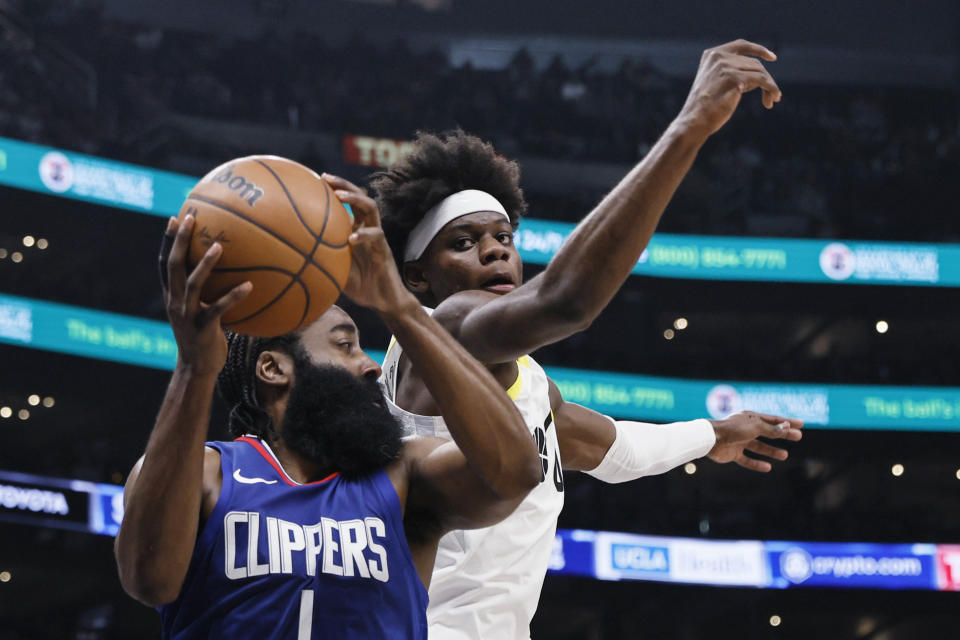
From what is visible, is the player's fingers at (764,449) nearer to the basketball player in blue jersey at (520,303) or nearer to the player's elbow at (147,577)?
the basketball player in blue jersey at (520,303)

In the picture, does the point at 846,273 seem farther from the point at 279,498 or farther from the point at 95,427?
the point at 279,498

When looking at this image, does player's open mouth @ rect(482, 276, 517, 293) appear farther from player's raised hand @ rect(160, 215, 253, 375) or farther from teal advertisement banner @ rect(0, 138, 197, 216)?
teal advertisement banner @ rect(0, 138, 197, 216)

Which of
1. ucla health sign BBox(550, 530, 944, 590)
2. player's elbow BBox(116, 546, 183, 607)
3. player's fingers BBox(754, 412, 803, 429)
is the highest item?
ucla health sign BBox(550, 530, 944, 590)

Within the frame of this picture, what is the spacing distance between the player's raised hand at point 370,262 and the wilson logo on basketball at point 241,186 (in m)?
0.17

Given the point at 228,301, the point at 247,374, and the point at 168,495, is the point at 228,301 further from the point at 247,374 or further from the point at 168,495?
the point at 247,374

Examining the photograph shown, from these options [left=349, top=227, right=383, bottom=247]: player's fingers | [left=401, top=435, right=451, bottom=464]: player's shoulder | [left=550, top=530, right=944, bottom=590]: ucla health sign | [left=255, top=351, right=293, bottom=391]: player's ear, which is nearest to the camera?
[left=349, top=227, right=383, bottom=247]: player's fingers

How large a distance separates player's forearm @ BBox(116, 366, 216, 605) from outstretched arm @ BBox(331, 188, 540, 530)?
1.22 ft

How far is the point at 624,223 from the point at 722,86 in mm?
410

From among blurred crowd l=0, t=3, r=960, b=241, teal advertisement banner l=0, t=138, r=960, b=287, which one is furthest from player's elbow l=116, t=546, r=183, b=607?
blurred crowd l=0, t=3, r=960, b=241

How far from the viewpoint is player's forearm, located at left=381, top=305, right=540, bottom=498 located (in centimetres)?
206

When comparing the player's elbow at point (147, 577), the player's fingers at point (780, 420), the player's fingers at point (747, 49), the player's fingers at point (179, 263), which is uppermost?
the player's fingers at point (747, 49)

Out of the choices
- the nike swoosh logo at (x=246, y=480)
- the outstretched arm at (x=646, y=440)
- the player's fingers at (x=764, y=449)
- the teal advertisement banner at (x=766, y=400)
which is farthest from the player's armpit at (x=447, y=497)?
the teal advertisement banner at (x=766, y=400)

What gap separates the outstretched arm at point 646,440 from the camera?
357 centimetres

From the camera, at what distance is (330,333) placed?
2684 millimetres
